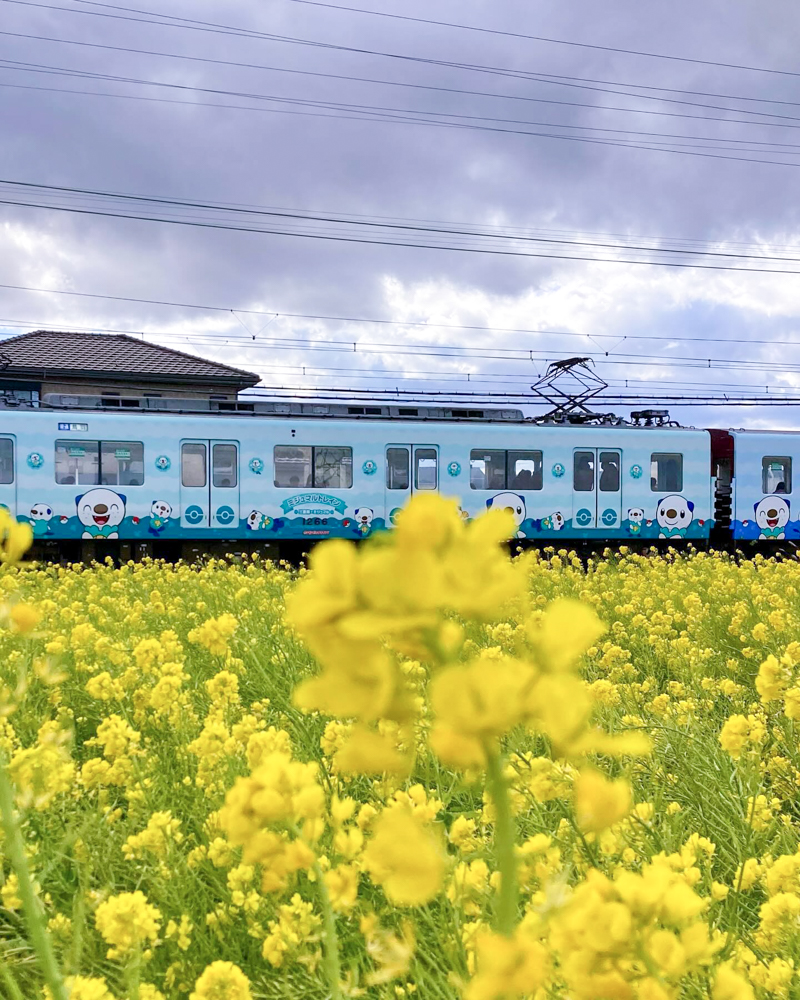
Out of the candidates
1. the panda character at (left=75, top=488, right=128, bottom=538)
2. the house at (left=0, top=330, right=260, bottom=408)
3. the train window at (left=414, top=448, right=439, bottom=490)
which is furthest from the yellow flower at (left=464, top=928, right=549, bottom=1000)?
the house at (left=0, top=330, right=260, bottom=408)

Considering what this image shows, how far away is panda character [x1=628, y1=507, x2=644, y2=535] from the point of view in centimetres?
1198

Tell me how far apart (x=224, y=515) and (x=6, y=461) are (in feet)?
9.80

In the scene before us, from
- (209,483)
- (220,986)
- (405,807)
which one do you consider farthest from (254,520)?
(405,807)

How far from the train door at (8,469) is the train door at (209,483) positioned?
7.22 ft

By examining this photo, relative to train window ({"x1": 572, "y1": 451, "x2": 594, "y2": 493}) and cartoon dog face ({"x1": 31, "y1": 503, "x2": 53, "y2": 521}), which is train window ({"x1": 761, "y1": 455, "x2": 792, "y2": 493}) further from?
cartoon dog face ({"x1": 31, "y1": 503, "x2": 53, "y2": 521})

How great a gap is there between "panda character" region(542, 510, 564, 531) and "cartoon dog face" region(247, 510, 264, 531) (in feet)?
14.8

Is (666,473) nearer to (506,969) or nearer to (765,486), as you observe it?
(765,486)

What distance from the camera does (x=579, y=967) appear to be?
20.3 inches

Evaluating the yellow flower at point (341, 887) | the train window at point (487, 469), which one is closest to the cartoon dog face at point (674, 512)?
the train window at point (487, 469)

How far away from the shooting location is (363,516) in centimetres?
1114

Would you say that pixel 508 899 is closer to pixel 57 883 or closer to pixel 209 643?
pixel 57 883

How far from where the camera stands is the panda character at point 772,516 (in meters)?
12.5

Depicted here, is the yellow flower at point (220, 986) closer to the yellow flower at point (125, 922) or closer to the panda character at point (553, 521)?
the yellow flower at point (125, 922)

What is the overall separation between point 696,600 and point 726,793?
8.02 feet
